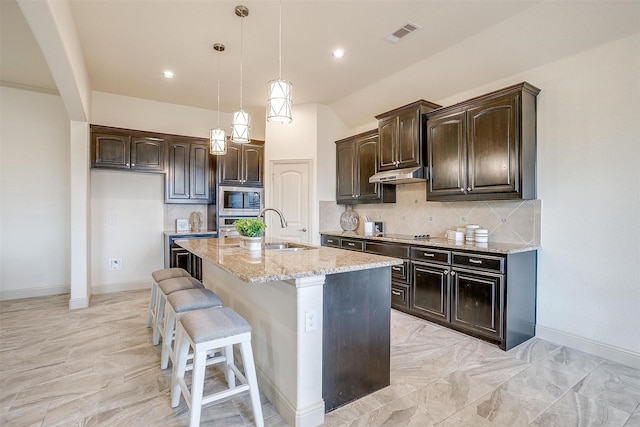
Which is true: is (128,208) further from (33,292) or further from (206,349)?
(206,349)

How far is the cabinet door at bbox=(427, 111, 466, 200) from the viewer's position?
344cm

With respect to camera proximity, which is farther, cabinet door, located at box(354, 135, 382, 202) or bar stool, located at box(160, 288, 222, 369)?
cabinet door, located at box(354, 135, 382, 202)

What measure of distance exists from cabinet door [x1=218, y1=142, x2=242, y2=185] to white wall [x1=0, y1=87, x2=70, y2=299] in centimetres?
212

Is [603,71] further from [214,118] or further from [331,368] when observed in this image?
[214,118]

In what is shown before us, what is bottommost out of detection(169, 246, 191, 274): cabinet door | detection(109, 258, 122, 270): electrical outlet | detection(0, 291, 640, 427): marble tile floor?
detection(0, 291, 640, 427): marble tile floor

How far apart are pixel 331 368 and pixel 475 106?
9.36ft

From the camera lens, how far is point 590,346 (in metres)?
2.78

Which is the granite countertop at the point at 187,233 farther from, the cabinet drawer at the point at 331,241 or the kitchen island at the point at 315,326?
the kitchen island at the point at 315,326

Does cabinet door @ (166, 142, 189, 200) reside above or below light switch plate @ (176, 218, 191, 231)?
above

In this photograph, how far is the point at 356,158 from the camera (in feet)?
16.1

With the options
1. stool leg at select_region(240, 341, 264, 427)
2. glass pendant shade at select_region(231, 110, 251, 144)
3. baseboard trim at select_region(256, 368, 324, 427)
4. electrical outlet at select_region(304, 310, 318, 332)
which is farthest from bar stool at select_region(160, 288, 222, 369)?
glass pendant shade at select_region(231, 110, 251, 144)

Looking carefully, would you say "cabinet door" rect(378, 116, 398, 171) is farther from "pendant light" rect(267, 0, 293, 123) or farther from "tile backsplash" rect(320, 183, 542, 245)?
"pendant light" rect(267, 0, 293, 123)

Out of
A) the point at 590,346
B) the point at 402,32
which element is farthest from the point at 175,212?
the point at 590,346

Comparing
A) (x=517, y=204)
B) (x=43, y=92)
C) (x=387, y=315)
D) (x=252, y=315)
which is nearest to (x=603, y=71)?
(x=517, y=204)
